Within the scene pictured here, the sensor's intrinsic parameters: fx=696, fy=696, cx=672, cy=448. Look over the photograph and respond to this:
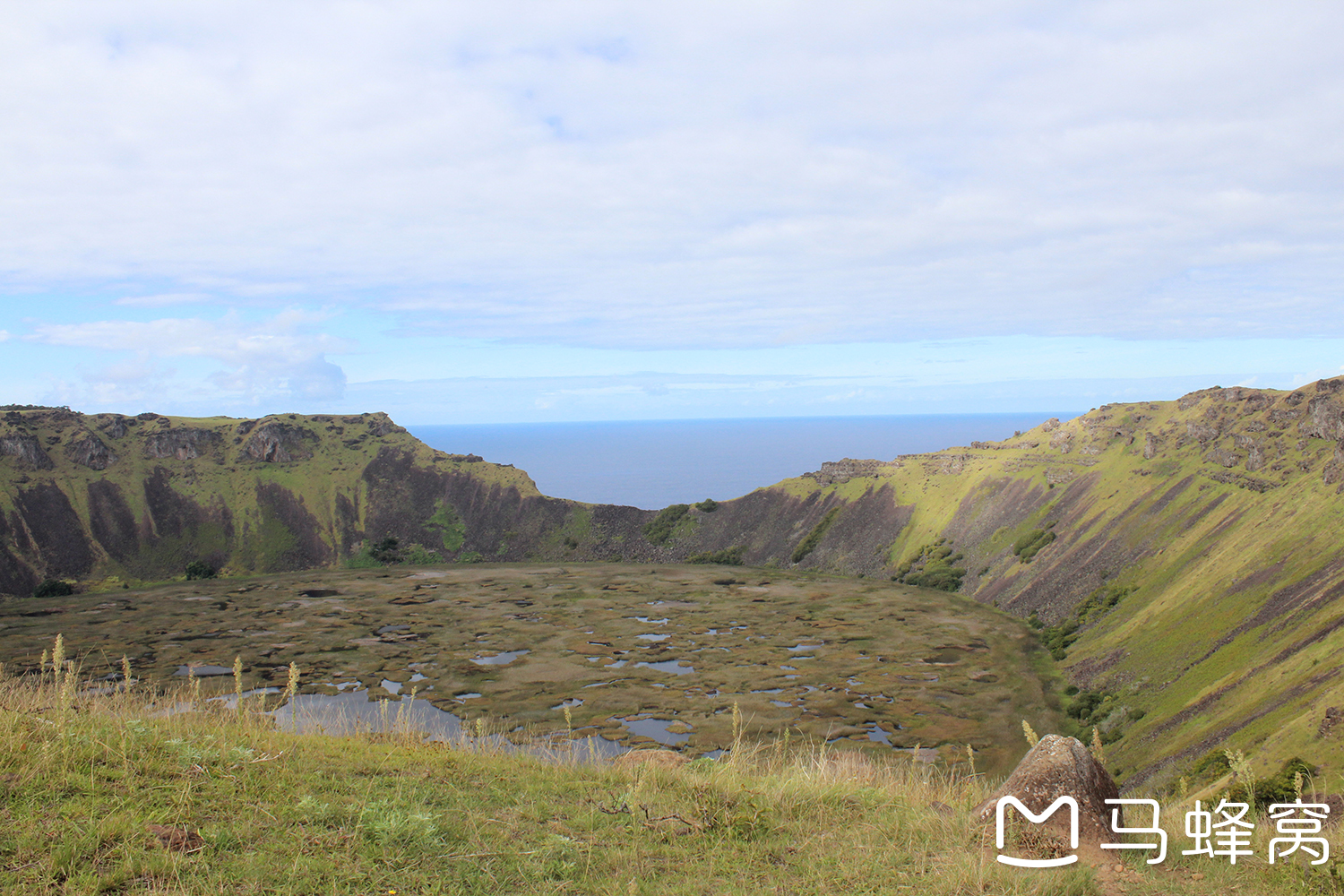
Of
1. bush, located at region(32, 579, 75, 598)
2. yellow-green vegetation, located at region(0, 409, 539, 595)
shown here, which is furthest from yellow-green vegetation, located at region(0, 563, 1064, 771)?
yellow-green vegetation, located at region(0, 409, 539, 595)

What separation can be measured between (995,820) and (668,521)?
149645 millimetres

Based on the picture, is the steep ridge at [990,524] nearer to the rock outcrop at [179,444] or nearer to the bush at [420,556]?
the rock outcrop at [179,444]

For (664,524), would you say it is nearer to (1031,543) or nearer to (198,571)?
(1031,543)

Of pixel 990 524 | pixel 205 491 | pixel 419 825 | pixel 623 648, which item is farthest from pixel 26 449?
pixel 990 524

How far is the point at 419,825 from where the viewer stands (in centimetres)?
1070

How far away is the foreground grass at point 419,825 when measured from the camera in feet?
29.2

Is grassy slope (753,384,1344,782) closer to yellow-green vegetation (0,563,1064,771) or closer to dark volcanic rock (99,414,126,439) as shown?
yellow-green vegetation (0,563,1064,771)

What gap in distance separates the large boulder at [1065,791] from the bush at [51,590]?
152663mm

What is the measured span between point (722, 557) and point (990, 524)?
5273cm

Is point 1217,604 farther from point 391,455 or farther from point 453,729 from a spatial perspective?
point 391,455

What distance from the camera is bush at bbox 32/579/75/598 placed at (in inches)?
4614

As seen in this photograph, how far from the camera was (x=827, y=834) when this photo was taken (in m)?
12.2

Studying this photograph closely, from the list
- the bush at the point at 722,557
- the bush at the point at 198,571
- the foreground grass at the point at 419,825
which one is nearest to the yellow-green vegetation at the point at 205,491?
the bush at the point at 198,571

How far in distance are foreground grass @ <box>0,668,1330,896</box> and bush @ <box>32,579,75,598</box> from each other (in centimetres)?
13827
